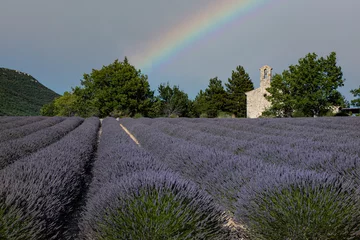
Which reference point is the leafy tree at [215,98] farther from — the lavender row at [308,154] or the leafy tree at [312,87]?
the lavender row at [308,154]

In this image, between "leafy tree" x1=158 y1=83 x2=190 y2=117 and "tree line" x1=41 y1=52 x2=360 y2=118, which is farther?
"leafy tree" x1=158 y1=83 x2=190 y2=117

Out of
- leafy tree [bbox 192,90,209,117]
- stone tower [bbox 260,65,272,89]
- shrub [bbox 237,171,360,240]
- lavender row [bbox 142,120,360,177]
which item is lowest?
shrub [bbox 237,171,360,240]

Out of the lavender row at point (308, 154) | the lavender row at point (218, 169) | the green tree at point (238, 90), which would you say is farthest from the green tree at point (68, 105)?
the lavender row at point (218, 169)

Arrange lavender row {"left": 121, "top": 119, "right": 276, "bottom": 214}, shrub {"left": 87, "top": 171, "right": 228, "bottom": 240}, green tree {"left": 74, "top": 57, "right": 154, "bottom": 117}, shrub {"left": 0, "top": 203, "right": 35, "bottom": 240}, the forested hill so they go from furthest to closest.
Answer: the forested hill < green tree {"left": 74, "top": 57, "right": 154, "bottom": 117} < lavender row {"left": 121, "top": 119, "right": 276, "bottom": 214} < shrub {"left": 87, "top": 171, "right": 228, "bottom": 240} < shrub {"left": 0, "top": 203, "right": 35, "bottom": 240}

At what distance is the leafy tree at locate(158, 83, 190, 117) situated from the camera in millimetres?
43384

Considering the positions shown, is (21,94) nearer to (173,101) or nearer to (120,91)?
(120,91)

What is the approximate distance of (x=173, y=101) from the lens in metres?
43.3

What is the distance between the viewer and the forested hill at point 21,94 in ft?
196

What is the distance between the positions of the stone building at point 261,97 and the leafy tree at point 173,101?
10658 millimetres

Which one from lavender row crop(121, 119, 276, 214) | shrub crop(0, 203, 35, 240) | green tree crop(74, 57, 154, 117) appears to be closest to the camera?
shrub crop(0, 203, 35, 240)

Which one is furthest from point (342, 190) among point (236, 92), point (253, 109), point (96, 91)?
point (236, 92)

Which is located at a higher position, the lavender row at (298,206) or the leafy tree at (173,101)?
the leafy tree at (173,101)

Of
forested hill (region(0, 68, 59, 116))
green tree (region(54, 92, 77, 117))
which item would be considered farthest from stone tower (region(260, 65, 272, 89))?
forested hill (region(0, 68, 59, 116))

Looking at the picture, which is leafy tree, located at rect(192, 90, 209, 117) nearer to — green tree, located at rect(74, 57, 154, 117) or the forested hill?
green tree, located at rect(74, 57, 154, 117)
